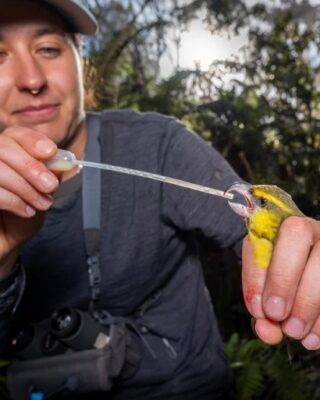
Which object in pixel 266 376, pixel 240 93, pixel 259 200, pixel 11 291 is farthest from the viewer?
pixel 240 93

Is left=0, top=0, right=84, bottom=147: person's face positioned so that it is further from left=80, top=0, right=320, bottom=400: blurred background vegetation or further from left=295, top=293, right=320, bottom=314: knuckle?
left=80, top=0, right=320, bottom=400: blurred background vegetation

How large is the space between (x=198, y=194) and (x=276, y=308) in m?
1.27

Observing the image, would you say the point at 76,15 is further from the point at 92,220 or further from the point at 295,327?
the point at 295,327

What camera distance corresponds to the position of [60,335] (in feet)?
7.12

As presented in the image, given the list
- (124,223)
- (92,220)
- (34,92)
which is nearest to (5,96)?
(34,92)

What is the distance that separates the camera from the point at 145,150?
2393 millimetres

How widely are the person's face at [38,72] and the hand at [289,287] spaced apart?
4.33 feet

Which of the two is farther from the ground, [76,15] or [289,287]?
[76,15]

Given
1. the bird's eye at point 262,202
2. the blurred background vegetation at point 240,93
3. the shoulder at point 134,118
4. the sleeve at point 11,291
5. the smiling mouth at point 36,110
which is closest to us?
the bird's eye at point 262,202

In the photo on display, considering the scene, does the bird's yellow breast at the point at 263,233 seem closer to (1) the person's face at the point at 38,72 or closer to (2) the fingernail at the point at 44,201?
(2) the fingernail at the point at 44,201

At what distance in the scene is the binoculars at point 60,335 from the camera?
214 centimetres

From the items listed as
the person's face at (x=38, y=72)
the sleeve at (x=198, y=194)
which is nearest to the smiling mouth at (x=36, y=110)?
the person's face at (x=38, y=72)

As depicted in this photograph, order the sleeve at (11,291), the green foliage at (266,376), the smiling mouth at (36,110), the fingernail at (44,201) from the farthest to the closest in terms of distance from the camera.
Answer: the green foliage at (266,376)
the smiling mouth at (36,110)
the sleeve at (11,291)
the fingernail at (44,201)

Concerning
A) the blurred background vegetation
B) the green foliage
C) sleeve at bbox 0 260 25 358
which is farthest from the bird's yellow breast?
the blurred background vegetation
